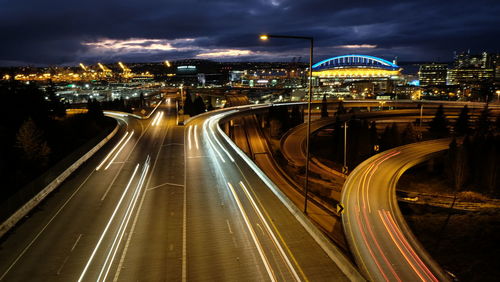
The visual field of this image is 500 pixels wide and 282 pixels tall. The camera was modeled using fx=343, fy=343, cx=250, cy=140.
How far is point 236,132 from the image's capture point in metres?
68.7

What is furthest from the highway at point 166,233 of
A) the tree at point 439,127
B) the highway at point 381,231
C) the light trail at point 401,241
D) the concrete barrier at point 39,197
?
the tree at point 439,127

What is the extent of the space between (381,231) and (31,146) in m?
32.8

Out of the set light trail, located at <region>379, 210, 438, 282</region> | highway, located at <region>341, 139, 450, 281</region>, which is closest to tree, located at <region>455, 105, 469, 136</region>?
highway, located at <region>341, 139, 450, 281</region>

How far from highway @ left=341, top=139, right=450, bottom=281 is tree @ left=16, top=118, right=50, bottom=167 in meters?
29.5

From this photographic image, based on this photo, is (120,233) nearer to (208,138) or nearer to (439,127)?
(208,138)

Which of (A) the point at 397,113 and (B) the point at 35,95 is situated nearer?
(B) the point at 35,95

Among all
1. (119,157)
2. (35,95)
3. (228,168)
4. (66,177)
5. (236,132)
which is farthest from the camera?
(236,132)

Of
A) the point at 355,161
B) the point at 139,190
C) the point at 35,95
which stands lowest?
the point at 355,161

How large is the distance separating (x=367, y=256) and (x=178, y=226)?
10871mm

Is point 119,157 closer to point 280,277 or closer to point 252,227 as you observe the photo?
point 252,227

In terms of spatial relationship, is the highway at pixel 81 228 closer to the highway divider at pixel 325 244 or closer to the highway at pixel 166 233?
the highway at pixel 166 233

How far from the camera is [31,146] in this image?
33.9 m

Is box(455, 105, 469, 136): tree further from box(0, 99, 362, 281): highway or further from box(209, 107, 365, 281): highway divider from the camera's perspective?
box(209, 107, 365, 281): highway divider

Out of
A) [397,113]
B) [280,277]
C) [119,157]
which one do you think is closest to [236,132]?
[119,157]
